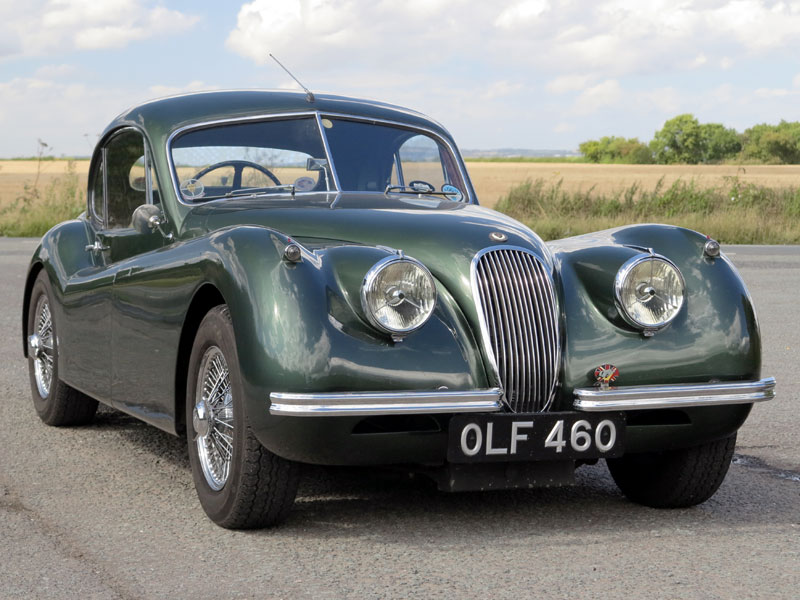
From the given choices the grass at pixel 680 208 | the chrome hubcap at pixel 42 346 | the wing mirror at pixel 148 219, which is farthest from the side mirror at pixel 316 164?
the grass at pixel 680 208

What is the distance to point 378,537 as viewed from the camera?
13.6 ft

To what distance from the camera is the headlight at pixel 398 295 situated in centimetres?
395

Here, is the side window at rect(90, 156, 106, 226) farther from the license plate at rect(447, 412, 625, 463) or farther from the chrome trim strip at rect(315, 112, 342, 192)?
the license plate at rect(447, 412, 625, 463)

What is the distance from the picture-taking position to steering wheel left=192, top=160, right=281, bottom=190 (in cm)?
545

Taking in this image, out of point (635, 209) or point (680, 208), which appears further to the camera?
point (635, 209)

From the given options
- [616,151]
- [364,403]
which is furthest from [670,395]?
A: [616,151]

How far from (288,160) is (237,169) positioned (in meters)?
0.25

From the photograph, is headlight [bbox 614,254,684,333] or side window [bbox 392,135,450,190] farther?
side window [bbox 392,135,450,190]

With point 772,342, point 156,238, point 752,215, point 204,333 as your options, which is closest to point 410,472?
point 204,333

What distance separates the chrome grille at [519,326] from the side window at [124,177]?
2.17 m

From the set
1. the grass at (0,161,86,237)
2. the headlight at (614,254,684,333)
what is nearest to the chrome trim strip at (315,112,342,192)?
the headlight at (614,254,684,333)

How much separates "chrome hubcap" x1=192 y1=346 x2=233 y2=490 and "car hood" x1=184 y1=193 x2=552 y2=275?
0.59 m

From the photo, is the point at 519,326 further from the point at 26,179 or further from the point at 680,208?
the point at 26,179

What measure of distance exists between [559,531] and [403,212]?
1.43 metres
